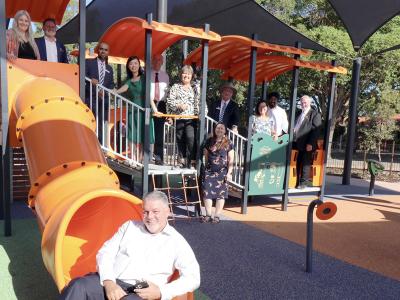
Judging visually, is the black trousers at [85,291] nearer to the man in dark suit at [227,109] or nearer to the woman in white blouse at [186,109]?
the woman in white blouse at [186,109]

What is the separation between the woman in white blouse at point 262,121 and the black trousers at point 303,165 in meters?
0.78

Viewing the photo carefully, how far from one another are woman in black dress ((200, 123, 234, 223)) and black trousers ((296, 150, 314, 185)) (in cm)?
223

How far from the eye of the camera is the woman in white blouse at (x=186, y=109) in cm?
673

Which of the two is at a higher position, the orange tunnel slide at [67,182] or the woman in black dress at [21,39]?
the woman in black dress at [21,39]

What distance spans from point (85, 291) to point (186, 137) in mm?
4612

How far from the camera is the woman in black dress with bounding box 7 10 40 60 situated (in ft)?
17.6

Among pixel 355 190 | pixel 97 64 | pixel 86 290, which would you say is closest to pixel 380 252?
pixel 86 290

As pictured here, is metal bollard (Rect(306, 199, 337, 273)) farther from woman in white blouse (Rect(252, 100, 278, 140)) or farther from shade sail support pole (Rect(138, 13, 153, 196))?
woman in white blouse (Rect(252, 100, 278, 140))

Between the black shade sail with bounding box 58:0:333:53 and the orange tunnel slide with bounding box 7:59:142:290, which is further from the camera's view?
the black shade sail with bounding box 58:0:333:53

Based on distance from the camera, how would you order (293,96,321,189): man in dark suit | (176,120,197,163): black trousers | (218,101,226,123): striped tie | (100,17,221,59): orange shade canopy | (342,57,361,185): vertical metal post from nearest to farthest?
(100,17,221,59): orange shade canopy, (176,120,197,163): black trousers, (218,101,226,123): striped tie, (293,96,321,189): man in dark suit, (342,57,361,185): vertical metal post

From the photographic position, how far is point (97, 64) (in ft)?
21.6

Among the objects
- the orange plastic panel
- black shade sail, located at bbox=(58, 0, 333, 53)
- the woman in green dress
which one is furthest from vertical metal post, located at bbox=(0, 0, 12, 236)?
black shade sail, located at bbox=(58, 0, 333, 53)

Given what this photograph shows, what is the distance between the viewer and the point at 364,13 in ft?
33.6

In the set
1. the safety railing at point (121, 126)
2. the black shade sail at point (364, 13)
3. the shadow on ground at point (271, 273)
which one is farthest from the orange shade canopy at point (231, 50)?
the shadow on ground at point (271, 273)
